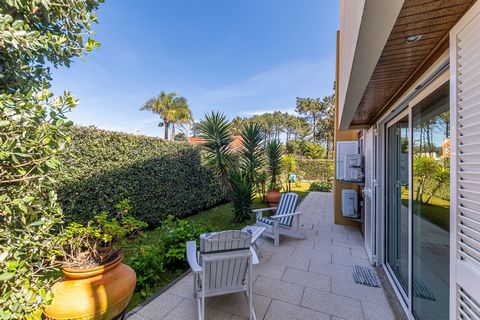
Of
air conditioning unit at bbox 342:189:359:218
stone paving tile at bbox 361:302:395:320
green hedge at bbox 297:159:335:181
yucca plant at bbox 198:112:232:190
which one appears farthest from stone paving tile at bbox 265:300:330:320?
green hedge at bbox 297:159:335:181

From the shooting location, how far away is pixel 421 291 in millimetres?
2172

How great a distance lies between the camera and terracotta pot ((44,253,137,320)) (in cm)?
168

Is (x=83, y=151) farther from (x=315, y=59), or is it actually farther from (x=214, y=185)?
(x=315, y=59)

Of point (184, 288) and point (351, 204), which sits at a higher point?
point (351, 204)

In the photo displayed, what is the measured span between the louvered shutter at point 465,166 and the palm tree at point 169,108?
20.7 meters

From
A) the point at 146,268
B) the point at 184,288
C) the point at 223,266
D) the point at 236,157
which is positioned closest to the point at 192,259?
the point at 223,266

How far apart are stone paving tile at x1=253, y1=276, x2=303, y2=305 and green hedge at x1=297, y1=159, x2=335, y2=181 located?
13.5m

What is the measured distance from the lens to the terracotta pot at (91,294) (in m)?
1.68

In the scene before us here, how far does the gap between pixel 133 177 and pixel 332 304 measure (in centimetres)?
448

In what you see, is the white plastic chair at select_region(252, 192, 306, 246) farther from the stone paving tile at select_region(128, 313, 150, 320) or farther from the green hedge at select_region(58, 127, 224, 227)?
the stone paving tile at select_region(128, 313, 150, 320)

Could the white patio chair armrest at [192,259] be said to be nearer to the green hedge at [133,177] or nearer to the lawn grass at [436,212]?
the green hedge at [133,177]

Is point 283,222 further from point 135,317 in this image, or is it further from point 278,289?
point 135,317

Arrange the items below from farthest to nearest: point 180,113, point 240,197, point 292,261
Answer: point 180,113, point 240,197, point 292,261

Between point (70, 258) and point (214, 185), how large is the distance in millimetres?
6150
